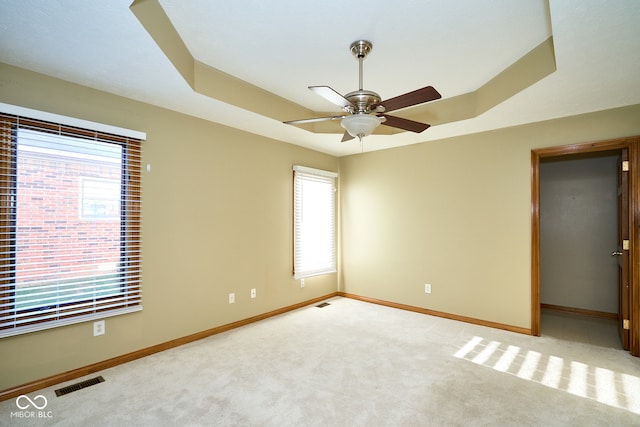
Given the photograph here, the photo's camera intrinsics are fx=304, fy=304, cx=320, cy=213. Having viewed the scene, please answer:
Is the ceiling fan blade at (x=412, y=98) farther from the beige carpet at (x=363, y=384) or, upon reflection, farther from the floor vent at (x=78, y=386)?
the floor vent at (x=78, y=386)

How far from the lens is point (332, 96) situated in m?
2.05

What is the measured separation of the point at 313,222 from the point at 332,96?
2900mm

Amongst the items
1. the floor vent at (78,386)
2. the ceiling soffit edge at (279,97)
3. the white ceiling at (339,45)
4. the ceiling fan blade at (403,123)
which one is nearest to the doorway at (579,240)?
the white ceiling at (339,45)

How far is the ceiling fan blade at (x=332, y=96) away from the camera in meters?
1.92

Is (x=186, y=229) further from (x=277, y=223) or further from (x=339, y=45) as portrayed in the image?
(x=339, y=45)

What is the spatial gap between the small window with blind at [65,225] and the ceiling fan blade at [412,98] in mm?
2355

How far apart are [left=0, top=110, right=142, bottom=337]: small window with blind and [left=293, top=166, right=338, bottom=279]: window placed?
2166mm

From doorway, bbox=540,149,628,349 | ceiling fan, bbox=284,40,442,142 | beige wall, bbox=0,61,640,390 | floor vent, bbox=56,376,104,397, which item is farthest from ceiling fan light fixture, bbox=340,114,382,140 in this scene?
doorway, bbox=540,149,628,349

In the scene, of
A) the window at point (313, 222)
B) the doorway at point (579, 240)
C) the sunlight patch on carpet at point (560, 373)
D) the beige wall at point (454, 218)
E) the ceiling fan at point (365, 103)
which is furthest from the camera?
the window at point (313, 222)

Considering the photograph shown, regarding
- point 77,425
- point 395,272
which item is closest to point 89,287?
point 77,425

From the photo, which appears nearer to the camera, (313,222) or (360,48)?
(360,48)

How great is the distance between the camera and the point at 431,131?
12.6ft

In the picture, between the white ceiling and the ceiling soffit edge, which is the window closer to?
the ceiling soffit edge

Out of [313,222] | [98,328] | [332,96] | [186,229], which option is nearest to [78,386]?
[98,328]
